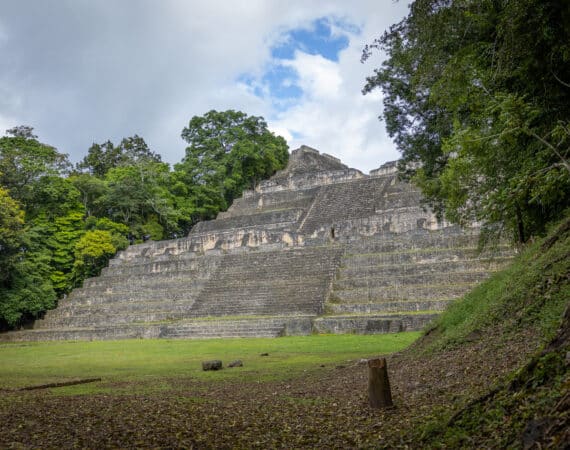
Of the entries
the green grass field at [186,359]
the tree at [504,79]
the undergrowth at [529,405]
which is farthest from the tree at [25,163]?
the undergrowth at [529,405]

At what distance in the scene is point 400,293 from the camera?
19.8 metres

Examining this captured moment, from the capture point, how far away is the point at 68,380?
33.6ft

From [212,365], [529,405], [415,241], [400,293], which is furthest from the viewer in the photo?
[415,241]

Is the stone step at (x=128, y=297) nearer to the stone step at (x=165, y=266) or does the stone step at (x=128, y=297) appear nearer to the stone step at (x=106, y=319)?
the stone step at (x=106, y=319)

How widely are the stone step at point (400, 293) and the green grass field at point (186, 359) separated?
326cm

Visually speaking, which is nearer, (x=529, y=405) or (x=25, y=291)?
(x=529, y=405)

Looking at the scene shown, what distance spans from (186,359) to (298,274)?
10.2 metres

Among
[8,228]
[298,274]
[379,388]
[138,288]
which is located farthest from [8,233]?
[379,388]

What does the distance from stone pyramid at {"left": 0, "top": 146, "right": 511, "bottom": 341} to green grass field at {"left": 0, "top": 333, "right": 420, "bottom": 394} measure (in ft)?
8.11

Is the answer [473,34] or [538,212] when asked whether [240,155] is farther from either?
[473,34]

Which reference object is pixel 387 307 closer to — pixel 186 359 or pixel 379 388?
pixel 186 359

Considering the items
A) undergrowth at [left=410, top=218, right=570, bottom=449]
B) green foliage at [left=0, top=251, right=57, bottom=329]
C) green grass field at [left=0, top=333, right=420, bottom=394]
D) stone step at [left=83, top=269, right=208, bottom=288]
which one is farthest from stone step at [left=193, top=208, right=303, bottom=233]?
undergrowth at [left=410, top=218, right=570, bottom=449]

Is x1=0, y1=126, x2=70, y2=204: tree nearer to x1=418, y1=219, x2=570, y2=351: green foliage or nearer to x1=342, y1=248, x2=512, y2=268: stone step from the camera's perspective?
x1=342, y1=248, x2=512, y2=268: stone step

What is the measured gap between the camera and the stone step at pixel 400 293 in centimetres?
1877
